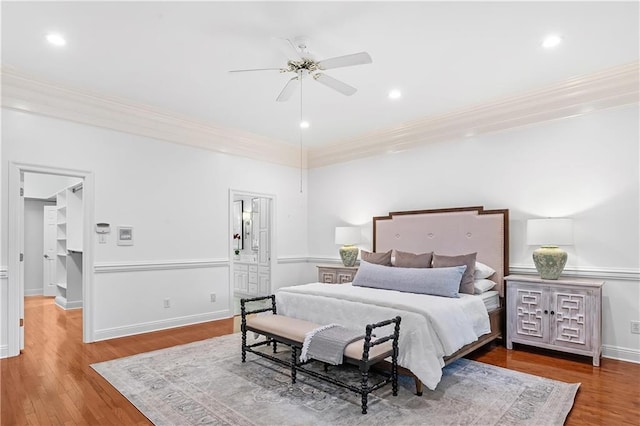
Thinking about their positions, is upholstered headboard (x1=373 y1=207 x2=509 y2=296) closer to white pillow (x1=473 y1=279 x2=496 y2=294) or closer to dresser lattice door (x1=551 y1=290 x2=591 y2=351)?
white pillow (x1=473 y1=279 x2=496 y2=294)

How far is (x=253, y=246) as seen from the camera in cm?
763

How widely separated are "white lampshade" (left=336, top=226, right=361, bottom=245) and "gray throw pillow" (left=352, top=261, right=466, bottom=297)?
143 centimetres

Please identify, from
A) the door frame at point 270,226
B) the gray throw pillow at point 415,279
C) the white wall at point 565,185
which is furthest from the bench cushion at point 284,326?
the white wall at point 565,185

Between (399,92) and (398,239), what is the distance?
6.88 ft

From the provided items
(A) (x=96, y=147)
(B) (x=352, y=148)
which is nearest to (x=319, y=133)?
(B) (x=352, y=148)

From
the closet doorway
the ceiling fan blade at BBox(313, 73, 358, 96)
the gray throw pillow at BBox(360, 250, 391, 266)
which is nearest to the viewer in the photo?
the ceiling fan blade at BBox(313, 73, 358, 96)

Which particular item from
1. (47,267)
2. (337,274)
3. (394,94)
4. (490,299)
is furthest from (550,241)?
(47,267)

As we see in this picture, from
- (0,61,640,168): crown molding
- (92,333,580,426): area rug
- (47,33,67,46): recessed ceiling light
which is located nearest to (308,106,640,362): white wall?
(0,61,640,168): crown molding

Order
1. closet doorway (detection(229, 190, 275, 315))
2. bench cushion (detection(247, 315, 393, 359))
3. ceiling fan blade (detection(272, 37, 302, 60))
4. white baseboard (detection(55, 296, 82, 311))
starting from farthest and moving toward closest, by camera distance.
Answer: closet doorway (detection(229, 190, 275, 315)) → white baseboard (detection(55, 296, 82, 311)) → ceiling fan blade (detection(272, 37, 302, 60)) → bench cushion (detection(247, 315, 393, 359))

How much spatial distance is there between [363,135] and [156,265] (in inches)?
143

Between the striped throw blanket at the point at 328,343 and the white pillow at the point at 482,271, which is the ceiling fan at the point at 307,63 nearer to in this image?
the striped throw blanket at the point at 328,343

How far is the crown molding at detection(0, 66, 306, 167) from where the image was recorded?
12.8 ft

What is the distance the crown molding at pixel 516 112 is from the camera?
373 centimetres

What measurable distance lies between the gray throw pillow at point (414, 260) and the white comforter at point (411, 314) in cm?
61
